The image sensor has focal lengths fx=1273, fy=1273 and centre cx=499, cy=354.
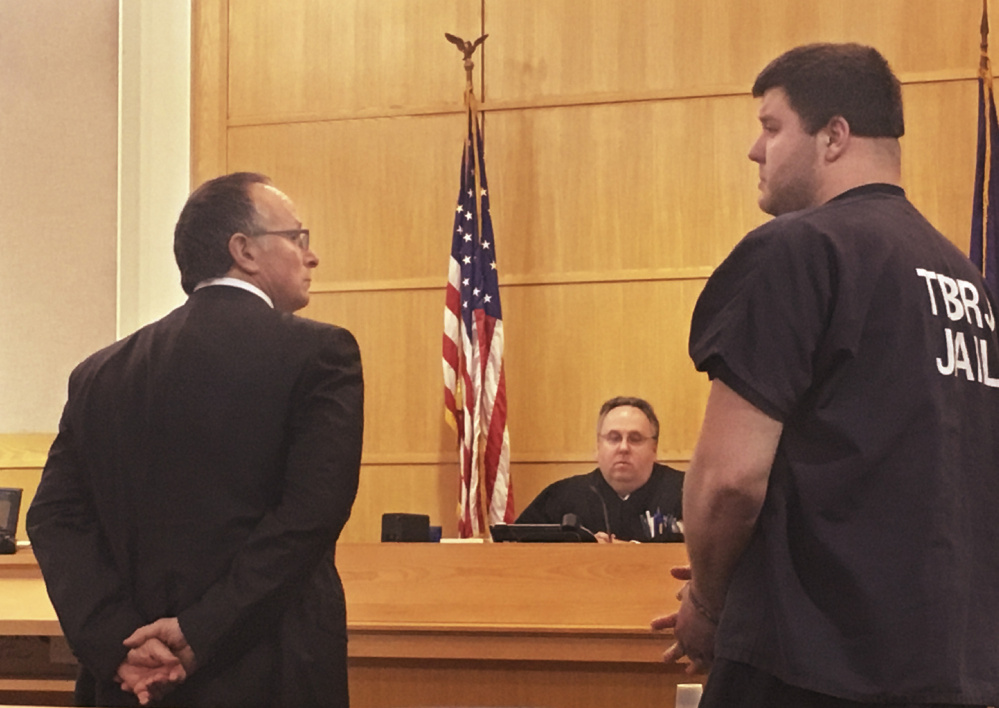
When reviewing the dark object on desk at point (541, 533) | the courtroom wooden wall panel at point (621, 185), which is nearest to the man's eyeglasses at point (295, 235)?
the dark object on desk at point (541, 533)

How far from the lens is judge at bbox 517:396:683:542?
17.6 feet

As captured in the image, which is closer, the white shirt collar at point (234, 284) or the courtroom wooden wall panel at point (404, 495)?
the white shirt collar at point (234, 284)

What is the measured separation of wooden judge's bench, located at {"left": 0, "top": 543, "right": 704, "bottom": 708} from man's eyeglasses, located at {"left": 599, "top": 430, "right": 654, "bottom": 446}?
2.12 m

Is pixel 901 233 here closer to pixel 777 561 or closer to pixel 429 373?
pixel 777 561

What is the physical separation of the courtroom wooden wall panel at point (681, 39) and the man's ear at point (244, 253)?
4.76 meters

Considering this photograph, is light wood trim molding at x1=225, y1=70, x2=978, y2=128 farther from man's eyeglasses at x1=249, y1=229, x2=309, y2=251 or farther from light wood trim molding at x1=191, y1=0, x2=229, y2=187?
man's eyeglasses at x1=249, y1=229, x2=309, y2=251

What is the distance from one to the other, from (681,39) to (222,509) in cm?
527

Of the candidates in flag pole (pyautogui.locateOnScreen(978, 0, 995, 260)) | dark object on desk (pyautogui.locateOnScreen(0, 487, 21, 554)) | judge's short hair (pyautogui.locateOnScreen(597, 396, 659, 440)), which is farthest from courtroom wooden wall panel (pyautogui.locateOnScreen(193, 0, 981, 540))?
dark object on desk (pyautogui.locateOnScreen(0, 487, 21, 554))

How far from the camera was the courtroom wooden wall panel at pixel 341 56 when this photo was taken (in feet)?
23.4

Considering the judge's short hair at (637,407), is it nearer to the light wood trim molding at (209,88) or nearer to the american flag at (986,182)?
the american flag at (986,182)

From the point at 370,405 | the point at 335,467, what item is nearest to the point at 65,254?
the point at 370,405

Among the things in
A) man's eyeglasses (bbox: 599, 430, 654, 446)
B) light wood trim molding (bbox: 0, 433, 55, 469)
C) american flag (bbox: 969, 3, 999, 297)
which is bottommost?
light wood trim molding (bbox: 0, 433, 55, 469)

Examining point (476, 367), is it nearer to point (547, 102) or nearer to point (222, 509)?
point (547, 102)

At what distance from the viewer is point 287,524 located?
84.3 inches
